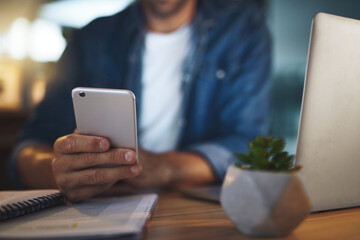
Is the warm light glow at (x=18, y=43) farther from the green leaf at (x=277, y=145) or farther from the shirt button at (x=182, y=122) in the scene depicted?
the green leaf at (x=277, y=145)

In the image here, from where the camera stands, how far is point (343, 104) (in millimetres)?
539

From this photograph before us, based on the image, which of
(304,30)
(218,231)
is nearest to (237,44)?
(304,30)

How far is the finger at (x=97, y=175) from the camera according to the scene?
636 millimetres

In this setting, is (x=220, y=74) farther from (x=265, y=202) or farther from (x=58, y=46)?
(x=58, y=46)

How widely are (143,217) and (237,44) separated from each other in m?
1.51

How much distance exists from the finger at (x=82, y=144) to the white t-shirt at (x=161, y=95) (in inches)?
43.3

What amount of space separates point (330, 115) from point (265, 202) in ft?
0.78

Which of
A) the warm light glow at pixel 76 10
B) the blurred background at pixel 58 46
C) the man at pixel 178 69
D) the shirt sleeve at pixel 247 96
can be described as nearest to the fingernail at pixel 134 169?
the shirt sleeve at pixel 247 96

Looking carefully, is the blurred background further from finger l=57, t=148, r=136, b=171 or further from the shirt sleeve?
finger l=57, t=148, r=136, b=171

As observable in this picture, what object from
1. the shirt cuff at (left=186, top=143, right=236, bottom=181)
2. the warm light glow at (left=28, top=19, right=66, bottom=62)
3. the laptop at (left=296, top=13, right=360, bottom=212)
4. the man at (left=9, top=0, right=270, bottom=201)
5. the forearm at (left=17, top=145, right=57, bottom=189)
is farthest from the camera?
the warm light glow at (left=28, top=19, right=66, bottom=62)

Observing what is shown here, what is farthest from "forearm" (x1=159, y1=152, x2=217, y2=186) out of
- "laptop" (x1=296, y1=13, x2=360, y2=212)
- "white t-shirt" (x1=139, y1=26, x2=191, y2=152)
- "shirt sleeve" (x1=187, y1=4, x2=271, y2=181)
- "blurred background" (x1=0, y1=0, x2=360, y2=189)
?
"blurred background" (x1=0, y1=0, x2=360, y2=189)

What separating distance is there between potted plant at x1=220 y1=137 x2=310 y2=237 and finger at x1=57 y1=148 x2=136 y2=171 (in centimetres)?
25

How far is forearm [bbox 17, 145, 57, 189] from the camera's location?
0.76m

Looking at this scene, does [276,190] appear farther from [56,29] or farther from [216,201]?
[56,29]
